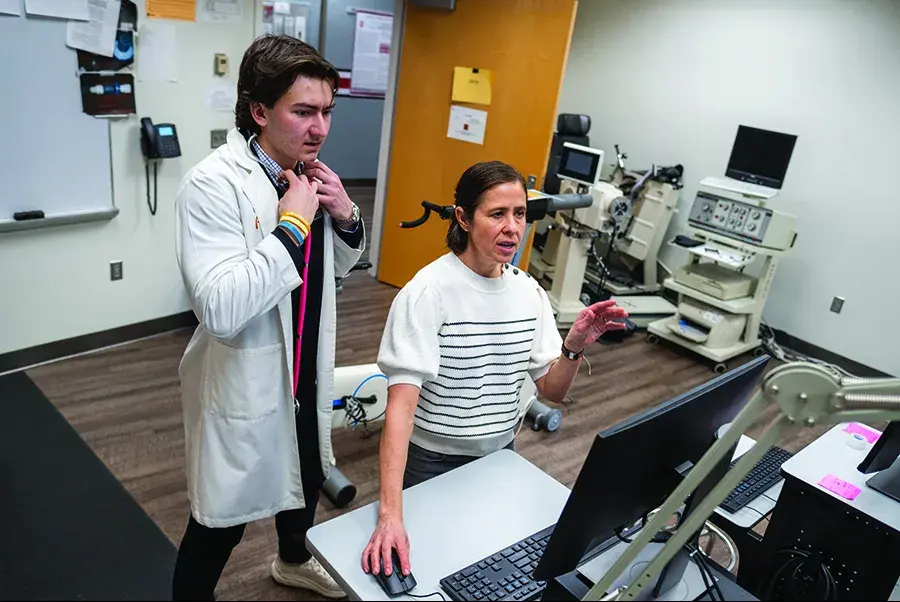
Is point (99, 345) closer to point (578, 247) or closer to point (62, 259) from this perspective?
point (62, 259)

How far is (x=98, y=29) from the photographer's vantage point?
3.06 metres

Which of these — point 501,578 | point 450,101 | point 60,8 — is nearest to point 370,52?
point 450,101

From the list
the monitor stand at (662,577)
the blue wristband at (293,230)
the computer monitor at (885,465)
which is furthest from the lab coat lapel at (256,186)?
the computer monitor at (885,465)

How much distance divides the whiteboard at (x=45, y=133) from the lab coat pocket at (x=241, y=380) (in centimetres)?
207

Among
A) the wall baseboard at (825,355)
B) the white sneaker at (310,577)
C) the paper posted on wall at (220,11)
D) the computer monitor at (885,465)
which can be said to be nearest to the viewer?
the computer monitor at (885,465)

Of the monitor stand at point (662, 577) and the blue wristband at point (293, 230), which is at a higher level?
the blue wristband at point (293, 230)

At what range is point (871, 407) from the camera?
782 millimetres

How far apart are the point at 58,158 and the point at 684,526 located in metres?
3.22

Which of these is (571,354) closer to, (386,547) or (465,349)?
(465,349)

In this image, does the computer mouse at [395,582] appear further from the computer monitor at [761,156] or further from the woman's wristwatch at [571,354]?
the computer monitor at [761,156]

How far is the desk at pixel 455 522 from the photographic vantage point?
1.28 meters

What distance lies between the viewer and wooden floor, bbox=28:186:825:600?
2.44m

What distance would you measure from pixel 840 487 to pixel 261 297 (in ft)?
4.76

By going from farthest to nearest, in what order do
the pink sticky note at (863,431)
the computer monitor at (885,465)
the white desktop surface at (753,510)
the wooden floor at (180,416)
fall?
1. the wooden floor at (180,416)
2. the pink sticky note at (863,431)
3. the white desktop surface at (753,510)
4. the computer monitor at (885,465)
